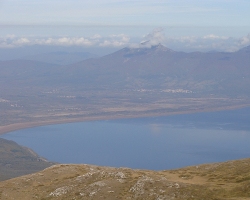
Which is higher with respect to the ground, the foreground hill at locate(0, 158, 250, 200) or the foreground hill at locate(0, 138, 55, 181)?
the foreground hill at locate(0, 158, 250, 200)

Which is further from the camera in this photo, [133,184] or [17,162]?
[17,162]

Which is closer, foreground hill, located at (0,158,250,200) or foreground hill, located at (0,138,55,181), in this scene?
foreground hill, located at (0,158,250,200)

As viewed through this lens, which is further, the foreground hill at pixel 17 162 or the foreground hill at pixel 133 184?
the foreground hill at pixel 17 162

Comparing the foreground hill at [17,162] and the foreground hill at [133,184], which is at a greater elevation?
the foreground hill at [133,184]

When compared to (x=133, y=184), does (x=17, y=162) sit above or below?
below
